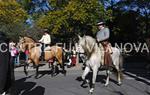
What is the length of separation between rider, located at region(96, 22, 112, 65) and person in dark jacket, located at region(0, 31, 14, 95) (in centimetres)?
791

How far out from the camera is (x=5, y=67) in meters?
10.3

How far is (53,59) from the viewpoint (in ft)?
81.8

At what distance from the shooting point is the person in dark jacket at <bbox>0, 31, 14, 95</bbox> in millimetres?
10148

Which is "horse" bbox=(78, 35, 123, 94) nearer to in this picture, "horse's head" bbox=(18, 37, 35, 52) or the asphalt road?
the asphalt road

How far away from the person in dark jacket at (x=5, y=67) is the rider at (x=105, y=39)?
25.9ft

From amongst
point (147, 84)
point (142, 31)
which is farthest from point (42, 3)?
point (147, 84)

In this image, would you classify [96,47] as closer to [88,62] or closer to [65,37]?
[88,62]

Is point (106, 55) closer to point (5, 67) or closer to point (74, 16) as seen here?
point (5, 67)

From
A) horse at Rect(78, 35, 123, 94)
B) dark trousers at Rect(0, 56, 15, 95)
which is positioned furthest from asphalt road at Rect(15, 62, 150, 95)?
dark trousers at Rect(0, 56, 15, 95)

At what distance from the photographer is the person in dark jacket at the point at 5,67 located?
33.3 feet

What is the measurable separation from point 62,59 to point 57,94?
9.23 meters

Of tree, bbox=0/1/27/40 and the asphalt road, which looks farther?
tree, bbox=0/1/27/40

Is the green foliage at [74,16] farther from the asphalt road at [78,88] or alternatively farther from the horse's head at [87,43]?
the horse's head at [87,43]

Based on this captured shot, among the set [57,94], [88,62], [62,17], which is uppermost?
[62,17]
